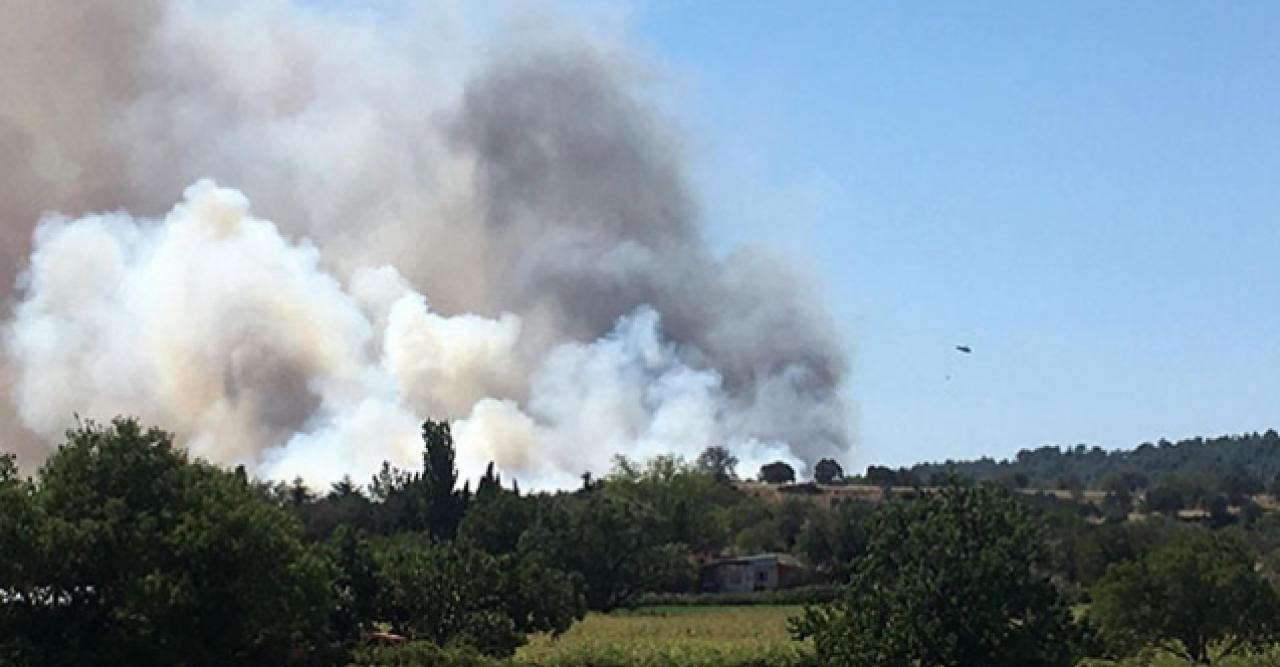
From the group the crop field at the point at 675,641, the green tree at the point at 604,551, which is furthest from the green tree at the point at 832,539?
the crop field at the point at 675,641

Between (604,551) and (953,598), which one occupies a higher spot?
(604,551)

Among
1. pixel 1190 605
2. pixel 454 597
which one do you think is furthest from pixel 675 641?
pixel 1190 605

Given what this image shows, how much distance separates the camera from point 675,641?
6669cm

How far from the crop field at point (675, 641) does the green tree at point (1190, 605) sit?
34.4 feet

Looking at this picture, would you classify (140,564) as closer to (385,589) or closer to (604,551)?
(385,589)

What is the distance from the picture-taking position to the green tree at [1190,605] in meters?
54.2

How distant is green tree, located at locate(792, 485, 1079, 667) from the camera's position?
3831 cm

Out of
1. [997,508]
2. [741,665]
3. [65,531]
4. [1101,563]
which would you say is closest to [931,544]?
[997,508]

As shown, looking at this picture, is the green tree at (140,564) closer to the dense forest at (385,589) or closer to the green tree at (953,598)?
the dense forest at (385,589)

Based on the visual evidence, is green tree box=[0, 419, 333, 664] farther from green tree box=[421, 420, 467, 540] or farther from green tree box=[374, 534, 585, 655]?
green tree box=[421, 420, 467, 540]

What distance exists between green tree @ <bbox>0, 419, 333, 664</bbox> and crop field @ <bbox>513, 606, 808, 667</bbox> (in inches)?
397

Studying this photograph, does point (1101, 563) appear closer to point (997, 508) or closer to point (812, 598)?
point (812, 598)

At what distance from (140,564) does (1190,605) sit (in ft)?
108

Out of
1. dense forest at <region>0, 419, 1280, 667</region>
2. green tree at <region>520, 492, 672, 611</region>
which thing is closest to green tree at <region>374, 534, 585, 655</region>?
dense forest at <region>0, 419, 1280, 667</region>
